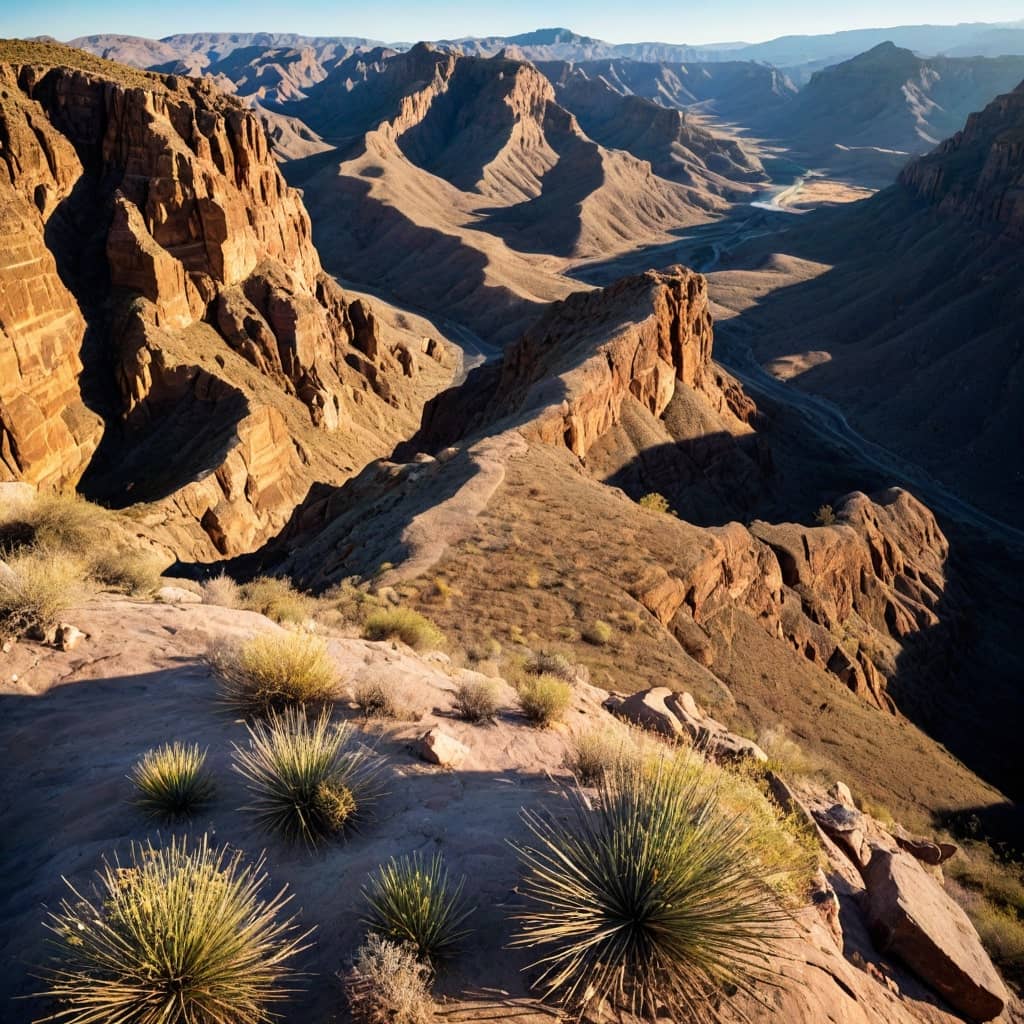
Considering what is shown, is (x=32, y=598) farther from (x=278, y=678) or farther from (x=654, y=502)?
(x=654, y=502)

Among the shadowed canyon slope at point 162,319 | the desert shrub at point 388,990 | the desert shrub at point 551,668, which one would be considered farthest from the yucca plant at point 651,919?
the shadowed canyon slope at point 162,319

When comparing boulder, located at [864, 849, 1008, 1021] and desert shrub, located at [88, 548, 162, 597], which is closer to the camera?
boulder, located at [864, 849, 1008, 1021]

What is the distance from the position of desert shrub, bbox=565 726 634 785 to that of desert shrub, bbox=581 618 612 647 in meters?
8.12

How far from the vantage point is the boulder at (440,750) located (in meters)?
7.21

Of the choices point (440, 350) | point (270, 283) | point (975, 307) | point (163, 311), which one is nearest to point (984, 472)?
point (975, 307)

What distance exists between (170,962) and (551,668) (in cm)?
850

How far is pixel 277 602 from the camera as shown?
12414mm

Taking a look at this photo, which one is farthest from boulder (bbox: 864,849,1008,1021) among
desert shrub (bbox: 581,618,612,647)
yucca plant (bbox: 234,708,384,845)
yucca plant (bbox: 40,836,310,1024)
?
desert shrub (bbox: 581,618,612,647)

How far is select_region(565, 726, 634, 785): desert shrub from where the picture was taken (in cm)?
721

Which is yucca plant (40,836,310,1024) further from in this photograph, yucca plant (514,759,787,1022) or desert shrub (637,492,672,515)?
desert shrub (637,492,672,515)

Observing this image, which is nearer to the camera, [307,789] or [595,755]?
[307,789]

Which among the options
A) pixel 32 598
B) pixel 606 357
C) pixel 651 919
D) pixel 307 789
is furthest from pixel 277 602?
pixel 606 357

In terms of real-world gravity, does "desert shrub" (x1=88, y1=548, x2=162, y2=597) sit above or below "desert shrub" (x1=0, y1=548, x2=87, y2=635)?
below

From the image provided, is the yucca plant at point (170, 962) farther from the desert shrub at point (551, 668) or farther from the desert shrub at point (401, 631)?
the desert shrub at point (551, 668)
